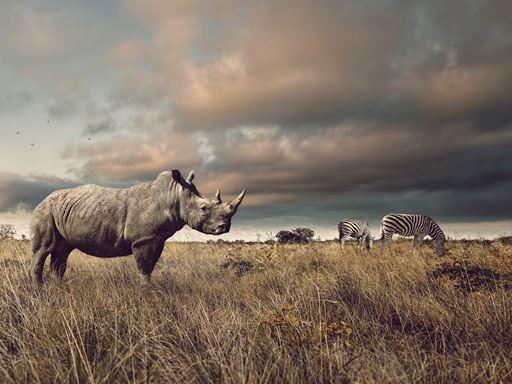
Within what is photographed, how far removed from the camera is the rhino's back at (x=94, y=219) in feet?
21.7

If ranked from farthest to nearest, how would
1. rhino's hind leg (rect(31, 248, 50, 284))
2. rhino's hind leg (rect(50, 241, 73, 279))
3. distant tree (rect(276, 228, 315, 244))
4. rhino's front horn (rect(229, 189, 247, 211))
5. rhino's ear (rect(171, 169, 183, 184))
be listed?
distant tree (rect(276, 228, 315, 244)) → rhino's hind leg (rect(50, 241, 73, 279)) → rhino's hind leg (rect(31, 248, 50, 284)) → rhino's front horn (rect(229, 189, 247, 211)) → rhino's ear (rect(171, 169, 183, 184))

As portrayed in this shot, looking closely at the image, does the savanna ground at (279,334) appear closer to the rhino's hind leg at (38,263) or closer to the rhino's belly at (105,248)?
the rhino's hind leg at (38,263)

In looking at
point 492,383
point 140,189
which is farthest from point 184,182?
point 492,383

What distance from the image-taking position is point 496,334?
421 cm

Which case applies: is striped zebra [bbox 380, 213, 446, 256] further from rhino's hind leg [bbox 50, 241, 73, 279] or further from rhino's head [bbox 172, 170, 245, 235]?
rhino's hind leg [bbox 50, 241, 73, 279]

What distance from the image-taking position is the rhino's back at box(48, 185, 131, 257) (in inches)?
260

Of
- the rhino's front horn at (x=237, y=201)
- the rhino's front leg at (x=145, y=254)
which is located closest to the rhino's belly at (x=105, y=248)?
the rhino's front leg at (x=145, y=254)

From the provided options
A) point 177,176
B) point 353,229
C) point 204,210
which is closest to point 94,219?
point 177,176

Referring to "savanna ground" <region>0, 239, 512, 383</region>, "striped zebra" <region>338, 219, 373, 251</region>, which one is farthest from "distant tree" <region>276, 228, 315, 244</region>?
"savanna ground" <region>0, 239, 512, 383</region>

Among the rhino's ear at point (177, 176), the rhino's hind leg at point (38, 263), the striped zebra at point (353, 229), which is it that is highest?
the striped zebra at point (353, 229)

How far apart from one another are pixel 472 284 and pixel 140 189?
5281 millimetres

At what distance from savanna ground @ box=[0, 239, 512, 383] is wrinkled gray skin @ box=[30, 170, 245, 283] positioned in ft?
2.46

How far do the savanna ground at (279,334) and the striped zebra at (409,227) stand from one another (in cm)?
1538

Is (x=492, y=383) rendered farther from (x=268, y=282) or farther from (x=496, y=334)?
(x=268, y=282)
